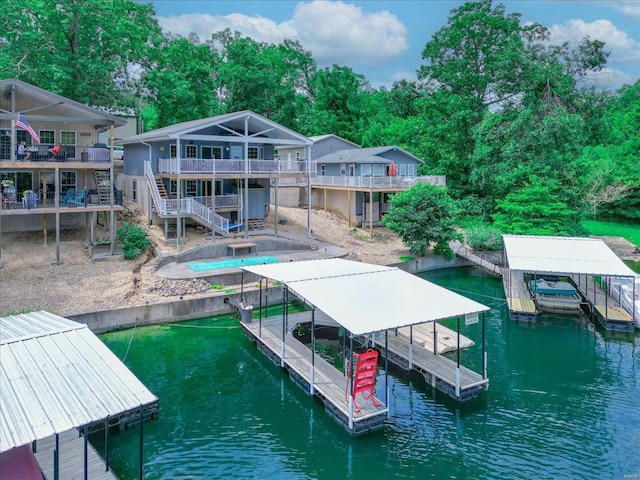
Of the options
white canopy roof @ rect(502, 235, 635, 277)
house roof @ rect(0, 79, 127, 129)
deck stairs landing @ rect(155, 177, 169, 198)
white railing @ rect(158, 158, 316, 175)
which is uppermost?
house roof @ rect(0, 79, 127, 129)

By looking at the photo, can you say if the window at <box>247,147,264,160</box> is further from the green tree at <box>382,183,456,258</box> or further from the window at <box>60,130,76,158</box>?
the window at <box>60,130,76,158</box>

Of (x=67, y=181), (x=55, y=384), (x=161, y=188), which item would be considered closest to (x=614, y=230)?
(x=161, y=188)

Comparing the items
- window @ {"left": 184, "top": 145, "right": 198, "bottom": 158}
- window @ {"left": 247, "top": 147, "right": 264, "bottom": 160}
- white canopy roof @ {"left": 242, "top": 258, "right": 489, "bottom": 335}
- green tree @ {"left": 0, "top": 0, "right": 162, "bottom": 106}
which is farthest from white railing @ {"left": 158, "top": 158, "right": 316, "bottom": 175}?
white canopy roof @ {"left": 242, "top": 258, "right": 489, "bottom": 335}

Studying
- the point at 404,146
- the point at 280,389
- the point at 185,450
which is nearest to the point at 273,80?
the point at 404,146

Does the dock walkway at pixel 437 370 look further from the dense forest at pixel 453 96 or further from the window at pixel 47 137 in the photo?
the window at pixel 47 137

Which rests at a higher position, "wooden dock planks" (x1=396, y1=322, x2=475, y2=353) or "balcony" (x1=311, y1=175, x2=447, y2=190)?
"balcony" (x1=311, y1=175, x2=447, y2=190)

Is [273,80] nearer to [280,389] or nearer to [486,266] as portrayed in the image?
[486,266]
